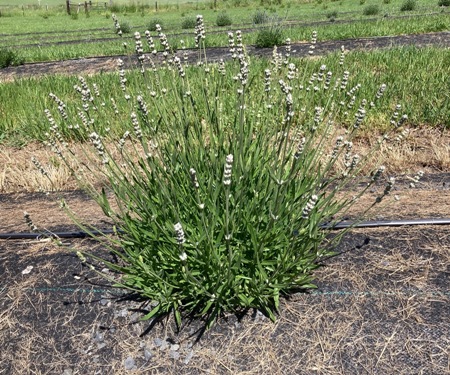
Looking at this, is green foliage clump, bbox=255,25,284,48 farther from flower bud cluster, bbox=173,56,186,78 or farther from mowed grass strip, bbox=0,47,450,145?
flower bud cluster, bbox=173,56,186,78

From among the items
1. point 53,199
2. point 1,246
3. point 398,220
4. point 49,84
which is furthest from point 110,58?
point 398,220

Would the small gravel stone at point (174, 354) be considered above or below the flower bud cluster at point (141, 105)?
below

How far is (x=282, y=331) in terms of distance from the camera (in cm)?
236

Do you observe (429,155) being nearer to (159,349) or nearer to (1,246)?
(159,349)

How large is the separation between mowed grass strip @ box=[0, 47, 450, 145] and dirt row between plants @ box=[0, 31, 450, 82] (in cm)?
227

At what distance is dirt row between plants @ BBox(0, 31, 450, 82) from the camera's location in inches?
392

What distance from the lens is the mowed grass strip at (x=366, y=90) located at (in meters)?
5.34

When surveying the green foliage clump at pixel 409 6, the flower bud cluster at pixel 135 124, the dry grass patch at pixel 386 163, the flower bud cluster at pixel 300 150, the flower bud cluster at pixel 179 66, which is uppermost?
the flower bud cluster at pixel 179 66

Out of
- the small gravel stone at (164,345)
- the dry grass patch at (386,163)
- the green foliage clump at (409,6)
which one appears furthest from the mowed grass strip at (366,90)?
the green foliage clump at (409,6)

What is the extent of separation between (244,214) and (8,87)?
6884 mm

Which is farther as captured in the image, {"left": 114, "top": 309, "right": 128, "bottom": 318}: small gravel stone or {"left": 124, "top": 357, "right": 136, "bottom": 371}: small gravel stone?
{"left": 114, "top": 309, "right": 128, "bottom": 318}: small gravel stone

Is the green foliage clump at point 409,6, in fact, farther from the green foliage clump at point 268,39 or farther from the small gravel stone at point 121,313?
the small gravel stone at point 121,313

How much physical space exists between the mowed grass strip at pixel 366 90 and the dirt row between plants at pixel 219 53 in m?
2.27

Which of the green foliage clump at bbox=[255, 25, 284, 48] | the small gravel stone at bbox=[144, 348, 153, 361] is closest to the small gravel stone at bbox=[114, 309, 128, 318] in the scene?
the small gravel stone at bbox=[144, 348, 153, 361]
